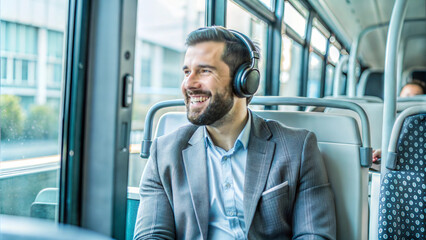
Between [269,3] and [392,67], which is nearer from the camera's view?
[392,67]

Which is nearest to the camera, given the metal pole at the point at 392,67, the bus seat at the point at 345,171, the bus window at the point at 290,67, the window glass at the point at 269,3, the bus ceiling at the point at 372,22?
the bus seat at the point at 345,171

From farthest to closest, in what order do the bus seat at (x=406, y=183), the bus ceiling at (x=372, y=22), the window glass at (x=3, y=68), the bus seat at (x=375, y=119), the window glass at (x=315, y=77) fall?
the window glass at (x=315, y=77) < the bus ceiling at (x=372, y=22) < the bus seat at (x=375, y=119) < the bus seat at (x=406, y=183) < the window glass at (x=3, y=68)

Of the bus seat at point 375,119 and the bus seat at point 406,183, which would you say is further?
the bus seat at point 375,119

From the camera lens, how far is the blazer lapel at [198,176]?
1401 millimetres

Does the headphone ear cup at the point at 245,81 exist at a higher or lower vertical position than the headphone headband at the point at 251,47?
lower

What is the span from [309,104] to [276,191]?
0.45 metres

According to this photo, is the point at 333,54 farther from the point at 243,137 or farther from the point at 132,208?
the point at 243,137

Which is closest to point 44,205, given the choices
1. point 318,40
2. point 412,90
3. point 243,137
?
point 243,137

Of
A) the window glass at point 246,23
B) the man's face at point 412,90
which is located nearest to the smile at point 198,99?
the window glass at point 246,23

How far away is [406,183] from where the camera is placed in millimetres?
1662

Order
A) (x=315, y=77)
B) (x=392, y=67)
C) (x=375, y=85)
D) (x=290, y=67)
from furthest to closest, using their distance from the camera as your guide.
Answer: (x=375, y=85)
(x=315, y=77)
(x=290, y=67)
(x=392, y=67)

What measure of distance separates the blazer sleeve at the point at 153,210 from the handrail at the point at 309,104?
27cm

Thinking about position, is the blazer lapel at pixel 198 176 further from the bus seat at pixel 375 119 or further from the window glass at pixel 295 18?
the window glass at pixel 295 18

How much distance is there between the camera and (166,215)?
4.75 ft
